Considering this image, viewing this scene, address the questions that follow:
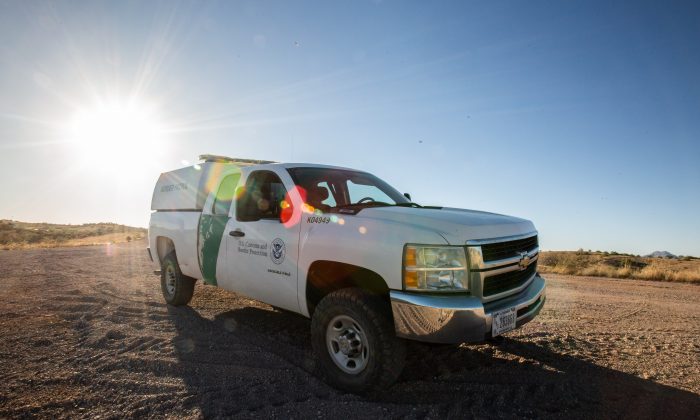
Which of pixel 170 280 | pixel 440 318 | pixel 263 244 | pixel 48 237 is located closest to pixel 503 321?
pixel 440 318

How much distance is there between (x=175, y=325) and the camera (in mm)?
4836

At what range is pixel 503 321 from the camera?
9.37ft

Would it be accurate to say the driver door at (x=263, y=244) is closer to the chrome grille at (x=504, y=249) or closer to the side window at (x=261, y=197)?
the side window at (x=261, y=197)

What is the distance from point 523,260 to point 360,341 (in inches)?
61.1

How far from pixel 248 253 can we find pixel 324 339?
141cm

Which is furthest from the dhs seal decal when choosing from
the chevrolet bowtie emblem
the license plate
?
the chevrolet bowtie emblem

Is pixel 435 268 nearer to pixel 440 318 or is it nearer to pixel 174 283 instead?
pixel 440 318

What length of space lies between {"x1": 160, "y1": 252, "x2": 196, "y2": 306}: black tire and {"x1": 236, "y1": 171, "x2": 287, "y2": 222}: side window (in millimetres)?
2044

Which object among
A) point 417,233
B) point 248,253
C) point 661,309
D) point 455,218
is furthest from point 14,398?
point 661,309

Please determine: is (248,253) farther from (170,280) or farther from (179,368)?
(170,280)

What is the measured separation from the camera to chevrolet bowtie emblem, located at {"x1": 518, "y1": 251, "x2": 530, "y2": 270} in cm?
328

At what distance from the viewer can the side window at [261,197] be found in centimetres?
397

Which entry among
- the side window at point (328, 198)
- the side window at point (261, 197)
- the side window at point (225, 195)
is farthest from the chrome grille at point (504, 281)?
the side window at point (225, 195)

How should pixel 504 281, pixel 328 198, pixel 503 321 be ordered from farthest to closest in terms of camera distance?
pixel 328 198
pixel 504 281
pixel 503 321
